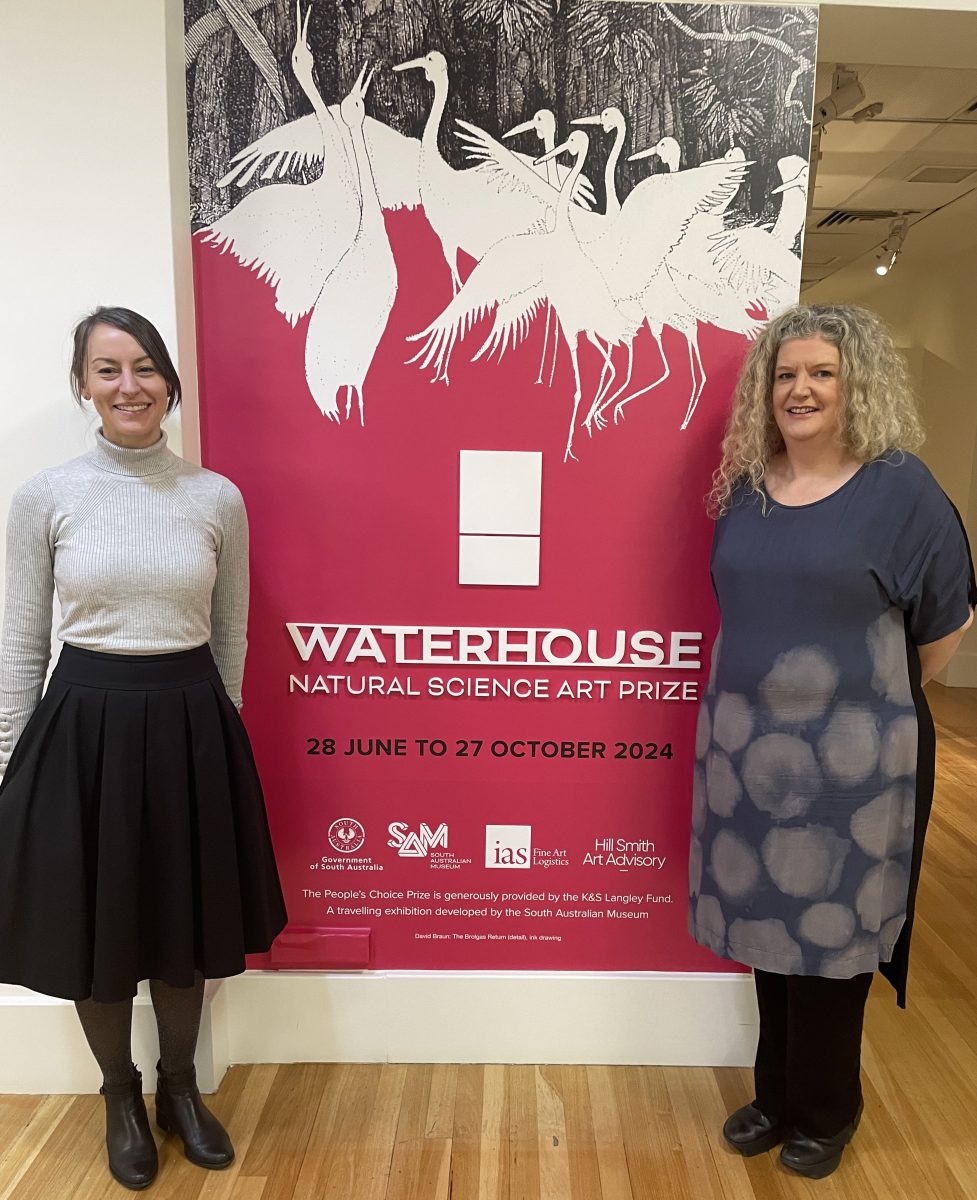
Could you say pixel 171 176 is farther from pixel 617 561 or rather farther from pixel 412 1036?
pixel 412 1036

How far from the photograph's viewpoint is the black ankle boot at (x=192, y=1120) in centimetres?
177

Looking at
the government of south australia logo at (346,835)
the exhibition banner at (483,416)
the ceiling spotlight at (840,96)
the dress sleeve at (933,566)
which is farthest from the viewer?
the ceiling spotlight at (840,96)

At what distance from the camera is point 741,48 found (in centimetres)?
178

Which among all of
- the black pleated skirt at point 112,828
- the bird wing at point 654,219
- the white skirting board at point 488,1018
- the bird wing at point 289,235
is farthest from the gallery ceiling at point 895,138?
the white skirting board at point 488,1018

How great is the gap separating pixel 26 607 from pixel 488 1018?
1.40 metres

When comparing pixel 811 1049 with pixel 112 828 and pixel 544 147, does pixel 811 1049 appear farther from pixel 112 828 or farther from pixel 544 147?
pixel 544 147

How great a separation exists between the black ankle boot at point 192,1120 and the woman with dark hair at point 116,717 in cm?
31

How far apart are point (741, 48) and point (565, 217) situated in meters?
0.49

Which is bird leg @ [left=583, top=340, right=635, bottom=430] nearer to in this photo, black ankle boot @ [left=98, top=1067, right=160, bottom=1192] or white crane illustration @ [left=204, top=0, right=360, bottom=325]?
white crane illustration @ [left=204, top=0, right=360, bottom=325]

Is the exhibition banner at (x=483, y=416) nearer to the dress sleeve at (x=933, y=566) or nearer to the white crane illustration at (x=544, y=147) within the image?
the white crane illustration at (x=544, y=147)

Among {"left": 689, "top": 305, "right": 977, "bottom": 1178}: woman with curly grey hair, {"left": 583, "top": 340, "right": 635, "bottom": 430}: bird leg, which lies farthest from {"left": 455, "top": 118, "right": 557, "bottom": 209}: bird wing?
{"left": 689, "top": 305, "right": 977, "bottom": 1178}: woman with curly grey hair

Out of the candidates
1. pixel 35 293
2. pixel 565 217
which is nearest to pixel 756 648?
pixel 565 217

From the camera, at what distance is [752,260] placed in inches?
72.1

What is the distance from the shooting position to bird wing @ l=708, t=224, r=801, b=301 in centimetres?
183
